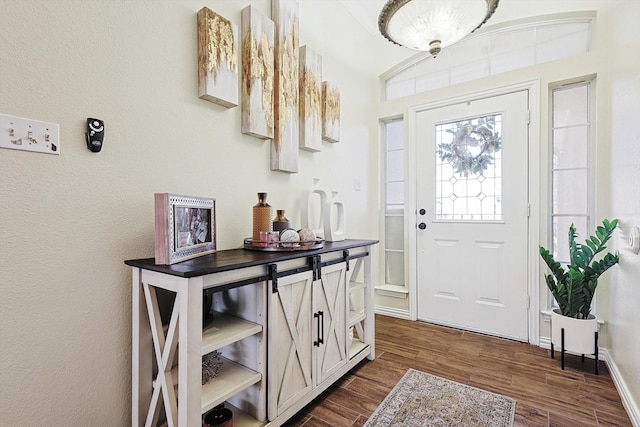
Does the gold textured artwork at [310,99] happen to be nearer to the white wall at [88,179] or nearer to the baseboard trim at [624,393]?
the white wall at [88,179]

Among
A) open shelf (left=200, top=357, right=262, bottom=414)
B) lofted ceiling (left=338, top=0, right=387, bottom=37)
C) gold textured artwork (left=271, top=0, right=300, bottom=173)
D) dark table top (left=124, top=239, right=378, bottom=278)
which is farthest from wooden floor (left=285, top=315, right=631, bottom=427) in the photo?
lofted ceiling (left=338, top=0, right=387, bottom=37)

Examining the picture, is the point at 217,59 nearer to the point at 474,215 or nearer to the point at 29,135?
the point at 29,135

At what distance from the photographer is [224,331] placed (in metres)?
1.30

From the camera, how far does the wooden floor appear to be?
5.16 ft

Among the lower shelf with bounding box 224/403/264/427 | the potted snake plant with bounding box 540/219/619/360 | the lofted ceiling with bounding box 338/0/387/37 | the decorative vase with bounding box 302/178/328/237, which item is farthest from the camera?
the lofted ceiling with bounding box 338/0/387/37

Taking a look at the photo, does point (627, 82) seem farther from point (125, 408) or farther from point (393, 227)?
point (125, 408)

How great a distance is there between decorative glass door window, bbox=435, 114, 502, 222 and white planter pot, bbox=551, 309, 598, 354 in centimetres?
88

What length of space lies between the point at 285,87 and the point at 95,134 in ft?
3.78

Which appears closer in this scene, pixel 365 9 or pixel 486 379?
pixel 486 379

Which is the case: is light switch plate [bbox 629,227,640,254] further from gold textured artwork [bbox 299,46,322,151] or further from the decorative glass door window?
gold textured artwork [bbox 299,46,322,151]

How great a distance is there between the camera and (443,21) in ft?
4.94

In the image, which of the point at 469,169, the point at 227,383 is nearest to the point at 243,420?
the point at 227,383

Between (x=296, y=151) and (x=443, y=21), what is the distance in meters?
1.11

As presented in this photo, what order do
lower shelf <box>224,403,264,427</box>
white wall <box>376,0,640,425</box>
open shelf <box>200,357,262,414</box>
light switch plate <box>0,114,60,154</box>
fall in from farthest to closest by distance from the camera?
white wall <box>376,0,640,425</box> < lower shelf <box>224,403,264,427</box> < open shelf <box>200,357,262,414</box> < light switch plate <box>0,114,60,154</box>
